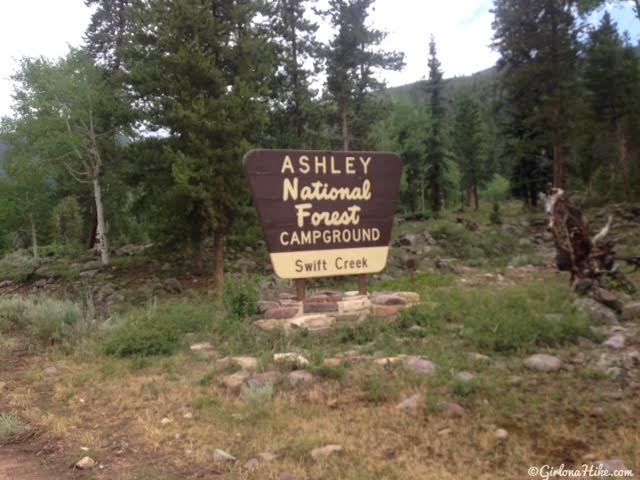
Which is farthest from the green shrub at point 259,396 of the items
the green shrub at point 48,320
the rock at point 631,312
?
the rock at point 631,312

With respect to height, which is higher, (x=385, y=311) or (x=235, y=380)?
(x=385, y=311)

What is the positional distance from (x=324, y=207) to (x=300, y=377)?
11.4 feet

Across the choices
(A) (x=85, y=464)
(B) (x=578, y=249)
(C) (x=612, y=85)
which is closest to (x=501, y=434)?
(A) (x=85, y=464)

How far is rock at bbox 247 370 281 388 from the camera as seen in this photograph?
6195 mm

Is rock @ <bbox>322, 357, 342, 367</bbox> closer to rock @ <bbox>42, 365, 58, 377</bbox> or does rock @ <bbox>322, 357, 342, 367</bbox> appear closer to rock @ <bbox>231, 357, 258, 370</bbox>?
rock @ <bbox>231, 357, 258, 370</bbox>

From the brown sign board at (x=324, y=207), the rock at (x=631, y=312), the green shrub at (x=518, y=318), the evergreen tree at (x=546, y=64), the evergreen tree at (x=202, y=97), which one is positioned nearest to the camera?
the green shrub at (x=518, y=318)

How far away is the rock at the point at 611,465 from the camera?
3996 millimetres

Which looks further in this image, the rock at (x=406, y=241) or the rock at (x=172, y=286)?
the rock at (x=406, y=241)

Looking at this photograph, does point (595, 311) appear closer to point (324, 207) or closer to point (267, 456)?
point (324, 207)

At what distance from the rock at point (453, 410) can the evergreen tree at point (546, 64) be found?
76.1 feet

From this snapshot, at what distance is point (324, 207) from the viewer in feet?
29.8

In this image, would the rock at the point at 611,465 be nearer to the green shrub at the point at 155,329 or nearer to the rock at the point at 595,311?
the rock at the point at 595,311

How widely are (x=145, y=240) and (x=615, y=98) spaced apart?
30.9 metres

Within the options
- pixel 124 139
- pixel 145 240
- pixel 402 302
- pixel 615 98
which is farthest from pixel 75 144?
pixel 615 98
